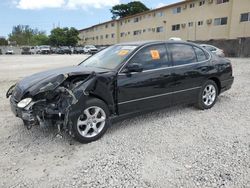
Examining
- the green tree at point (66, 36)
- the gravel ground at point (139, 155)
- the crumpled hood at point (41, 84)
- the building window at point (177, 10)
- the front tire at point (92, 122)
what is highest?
the building window at point (177, 10)

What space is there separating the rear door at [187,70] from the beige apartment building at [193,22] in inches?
933

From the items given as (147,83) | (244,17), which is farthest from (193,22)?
(147,83)

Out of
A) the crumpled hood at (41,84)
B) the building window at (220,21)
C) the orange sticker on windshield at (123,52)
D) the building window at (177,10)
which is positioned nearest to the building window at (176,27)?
the building window at (177,10)

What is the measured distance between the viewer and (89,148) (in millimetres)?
3510

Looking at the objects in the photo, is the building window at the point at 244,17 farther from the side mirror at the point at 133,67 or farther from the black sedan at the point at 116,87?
the side mirror at the point at 133,67

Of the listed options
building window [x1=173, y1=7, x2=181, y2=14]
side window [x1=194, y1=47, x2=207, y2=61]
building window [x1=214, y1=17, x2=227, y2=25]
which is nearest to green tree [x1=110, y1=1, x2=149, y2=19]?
building window [x1=173, y1=7, x2=181, y2=14]

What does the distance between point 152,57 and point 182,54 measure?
84 cm

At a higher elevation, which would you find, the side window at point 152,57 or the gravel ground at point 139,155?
the side window at point 152,57

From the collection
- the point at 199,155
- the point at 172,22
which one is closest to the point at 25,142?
the point at 199,155

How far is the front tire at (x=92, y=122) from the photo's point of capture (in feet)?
11.7

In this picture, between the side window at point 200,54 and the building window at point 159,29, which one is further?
the building window at point 159,29

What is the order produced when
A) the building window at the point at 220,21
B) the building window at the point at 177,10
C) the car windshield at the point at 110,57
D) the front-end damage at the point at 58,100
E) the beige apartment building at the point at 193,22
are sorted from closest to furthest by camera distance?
the front-end damage at the point at 58,100
the car windshield at the point at 110,57
the beige apartment building at the point at 193,22
the building window at the point at 220,21
the building window at the point at 177,10

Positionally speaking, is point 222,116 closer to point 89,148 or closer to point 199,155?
point 199,155

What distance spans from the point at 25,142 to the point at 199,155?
2.69 metres
